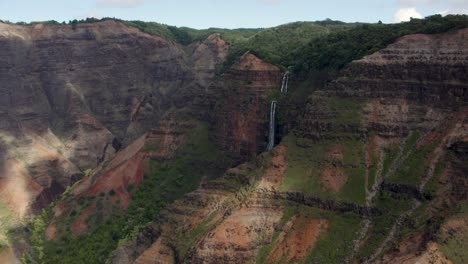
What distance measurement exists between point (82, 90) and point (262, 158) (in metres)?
79.0

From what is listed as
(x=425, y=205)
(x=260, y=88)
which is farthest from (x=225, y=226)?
(x=260, y=88)

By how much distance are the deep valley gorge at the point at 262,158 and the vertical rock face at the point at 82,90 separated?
0.47 m

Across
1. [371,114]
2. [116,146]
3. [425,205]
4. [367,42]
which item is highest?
[367,42]

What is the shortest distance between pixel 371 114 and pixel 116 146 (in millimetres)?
80897

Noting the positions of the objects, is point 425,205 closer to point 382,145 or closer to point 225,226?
point 382,145

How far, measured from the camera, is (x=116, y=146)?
520 feet

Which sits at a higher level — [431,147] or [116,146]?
[431,147]

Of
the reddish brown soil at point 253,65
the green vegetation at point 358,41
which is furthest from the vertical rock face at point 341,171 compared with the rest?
the reddish brown soil at point 253,65

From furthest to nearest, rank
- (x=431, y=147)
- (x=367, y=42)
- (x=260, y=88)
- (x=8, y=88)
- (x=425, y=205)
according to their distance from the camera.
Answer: (x=8, y=88) < (x=260, y=88) < (x=367, y=42) < (x=431, y=147) < (x=425, y=205)

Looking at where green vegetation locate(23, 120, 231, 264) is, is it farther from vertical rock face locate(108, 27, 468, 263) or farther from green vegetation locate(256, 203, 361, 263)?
green vegetation locate(256, 203, 361, 263)

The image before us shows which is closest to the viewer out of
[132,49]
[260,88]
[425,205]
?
[425,205]

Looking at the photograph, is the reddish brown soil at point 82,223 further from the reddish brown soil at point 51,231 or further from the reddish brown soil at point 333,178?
the reddish brown soil at point 333,178

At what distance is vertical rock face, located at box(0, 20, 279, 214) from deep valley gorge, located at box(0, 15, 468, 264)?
1.55 ft

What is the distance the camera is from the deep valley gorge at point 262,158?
268 feet
